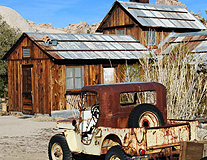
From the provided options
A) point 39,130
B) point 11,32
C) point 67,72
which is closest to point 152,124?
point 39,130

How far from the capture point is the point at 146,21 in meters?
26.6

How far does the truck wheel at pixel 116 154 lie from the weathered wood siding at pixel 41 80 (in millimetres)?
12652

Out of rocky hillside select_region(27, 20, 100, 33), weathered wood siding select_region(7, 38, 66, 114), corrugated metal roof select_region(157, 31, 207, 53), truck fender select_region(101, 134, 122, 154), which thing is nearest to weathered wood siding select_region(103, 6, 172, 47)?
corrugated metal roof select_region(157, 31, 207, 53)

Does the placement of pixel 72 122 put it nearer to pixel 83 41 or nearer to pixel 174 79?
pixel 174 79

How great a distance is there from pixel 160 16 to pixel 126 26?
2656 millimetres

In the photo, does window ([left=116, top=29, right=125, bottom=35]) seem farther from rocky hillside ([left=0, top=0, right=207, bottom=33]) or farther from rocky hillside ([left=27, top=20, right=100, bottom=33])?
rocky hillside ([left=0, top=0, right=207, bottom=33])

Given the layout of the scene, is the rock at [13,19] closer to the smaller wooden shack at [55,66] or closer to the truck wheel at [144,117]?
the smaller wooden shack at [55,66]

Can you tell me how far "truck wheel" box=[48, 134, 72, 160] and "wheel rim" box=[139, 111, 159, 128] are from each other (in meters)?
2.13

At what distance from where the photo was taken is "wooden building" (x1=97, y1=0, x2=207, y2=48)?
86.4 feet

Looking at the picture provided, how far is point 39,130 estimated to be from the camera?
16.7 meters

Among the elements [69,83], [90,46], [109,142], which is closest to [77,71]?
[69,83]

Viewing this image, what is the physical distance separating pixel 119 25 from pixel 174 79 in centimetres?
1574

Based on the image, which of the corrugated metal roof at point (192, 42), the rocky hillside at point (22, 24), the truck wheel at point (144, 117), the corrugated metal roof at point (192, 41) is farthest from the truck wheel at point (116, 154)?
the rocky hillside at point (22, 24)

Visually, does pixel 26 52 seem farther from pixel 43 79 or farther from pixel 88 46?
pixel 88 46
